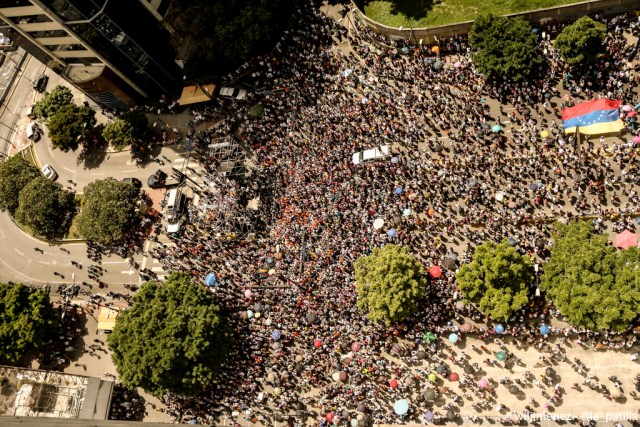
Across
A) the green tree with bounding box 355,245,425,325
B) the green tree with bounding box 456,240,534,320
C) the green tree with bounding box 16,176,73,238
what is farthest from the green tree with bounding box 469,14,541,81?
the green tree with bounding box 16,176,73,238

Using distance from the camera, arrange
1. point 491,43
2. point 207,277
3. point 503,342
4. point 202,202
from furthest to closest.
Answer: point 202,202
point 207,277
point 491,43
point 503,342

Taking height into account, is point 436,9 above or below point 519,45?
above

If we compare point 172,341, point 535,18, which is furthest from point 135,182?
point 535,18

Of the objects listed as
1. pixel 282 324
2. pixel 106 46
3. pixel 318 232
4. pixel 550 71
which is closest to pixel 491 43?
pixel 550 71

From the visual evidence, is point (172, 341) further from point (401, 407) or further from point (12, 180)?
point (12, 180)

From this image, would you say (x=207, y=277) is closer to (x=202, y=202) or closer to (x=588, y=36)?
(x=202, y=202)

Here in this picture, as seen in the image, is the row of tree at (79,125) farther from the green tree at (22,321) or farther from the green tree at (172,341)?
the green tree at (172,341)
